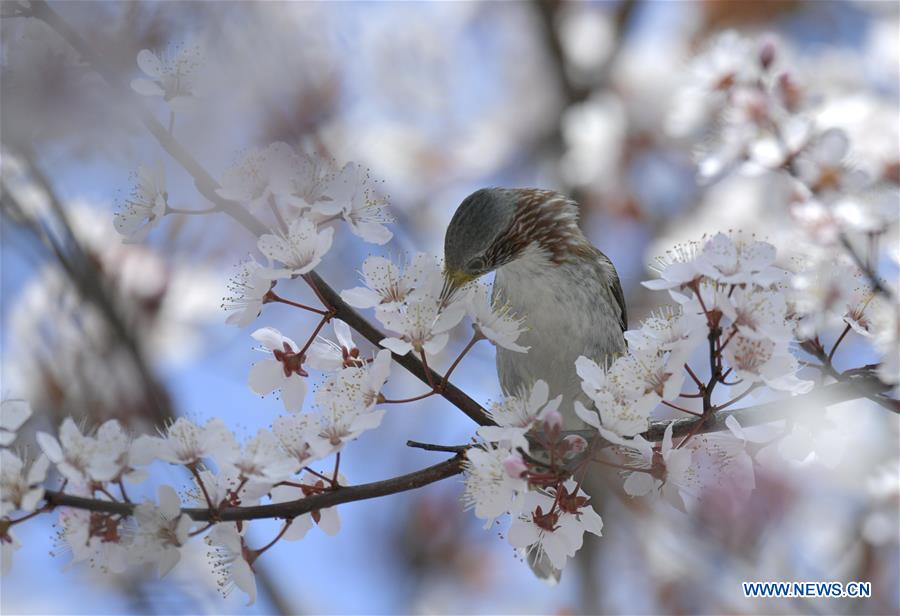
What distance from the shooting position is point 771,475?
459 centimetres

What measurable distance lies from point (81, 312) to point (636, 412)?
2.20 m

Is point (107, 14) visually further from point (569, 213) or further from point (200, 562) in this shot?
point (200, 562)

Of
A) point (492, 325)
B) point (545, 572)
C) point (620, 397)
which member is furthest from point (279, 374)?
point (545, 572)

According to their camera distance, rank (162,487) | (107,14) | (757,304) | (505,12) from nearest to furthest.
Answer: (162,487) < (757,304) < (107,14) < (505,12)

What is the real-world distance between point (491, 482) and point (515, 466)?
8 cm

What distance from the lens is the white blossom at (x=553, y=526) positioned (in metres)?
1.69

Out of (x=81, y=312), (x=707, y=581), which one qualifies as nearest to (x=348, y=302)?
(x=81, y=312)

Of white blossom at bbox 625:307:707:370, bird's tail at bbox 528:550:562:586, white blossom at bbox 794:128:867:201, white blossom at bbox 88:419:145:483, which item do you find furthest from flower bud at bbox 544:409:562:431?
white blossom at bbox 794:128:867:201

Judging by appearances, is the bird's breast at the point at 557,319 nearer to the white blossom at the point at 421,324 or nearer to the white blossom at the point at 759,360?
the white blossom at the point at 421,324

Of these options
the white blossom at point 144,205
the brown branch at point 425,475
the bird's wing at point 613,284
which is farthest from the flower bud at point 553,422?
the bird's wing at point 613,284

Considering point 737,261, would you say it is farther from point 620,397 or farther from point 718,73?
point 718,73

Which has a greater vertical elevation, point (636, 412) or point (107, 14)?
point (107, 14)

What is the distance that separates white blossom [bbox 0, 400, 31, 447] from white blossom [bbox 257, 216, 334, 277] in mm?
512

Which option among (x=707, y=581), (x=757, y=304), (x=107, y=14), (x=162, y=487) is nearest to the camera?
(x=162, y=487)
